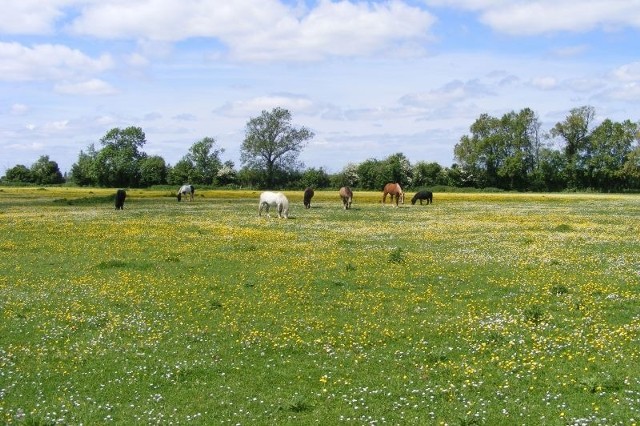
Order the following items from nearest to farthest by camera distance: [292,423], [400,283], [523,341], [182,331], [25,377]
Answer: [292,423] < [25,377] < [523,341] < [182,331] < [400,283]

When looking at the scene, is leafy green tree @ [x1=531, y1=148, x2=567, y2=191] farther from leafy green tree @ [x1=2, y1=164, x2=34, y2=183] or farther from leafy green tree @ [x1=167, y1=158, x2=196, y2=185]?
leafy green tree @ [x1=2, y1=164, x2=34, y2=183]

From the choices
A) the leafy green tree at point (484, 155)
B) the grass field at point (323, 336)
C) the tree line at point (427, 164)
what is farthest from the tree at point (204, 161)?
the grass field at point (323, 336)

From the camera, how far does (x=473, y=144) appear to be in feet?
451

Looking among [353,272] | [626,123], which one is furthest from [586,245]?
[626,123]

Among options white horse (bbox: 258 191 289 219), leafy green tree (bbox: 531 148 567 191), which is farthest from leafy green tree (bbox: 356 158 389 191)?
white horse (bbox: 258 191 289 219)

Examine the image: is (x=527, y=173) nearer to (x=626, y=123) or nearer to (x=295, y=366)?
(x=626, y=123)

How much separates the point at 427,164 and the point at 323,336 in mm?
127294

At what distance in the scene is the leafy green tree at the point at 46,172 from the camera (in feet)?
490

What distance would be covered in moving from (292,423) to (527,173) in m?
134

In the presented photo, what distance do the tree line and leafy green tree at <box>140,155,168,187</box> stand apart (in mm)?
219

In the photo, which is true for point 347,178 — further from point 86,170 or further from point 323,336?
point 323,336

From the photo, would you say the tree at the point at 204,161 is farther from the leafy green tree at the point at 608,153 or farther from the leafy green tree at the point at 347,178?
the leafy green tree at the point at 608,153

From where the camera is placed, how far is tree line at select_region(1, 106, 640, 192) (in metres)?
130

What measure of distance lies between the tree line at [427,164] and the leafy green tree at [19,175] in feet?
49.8
